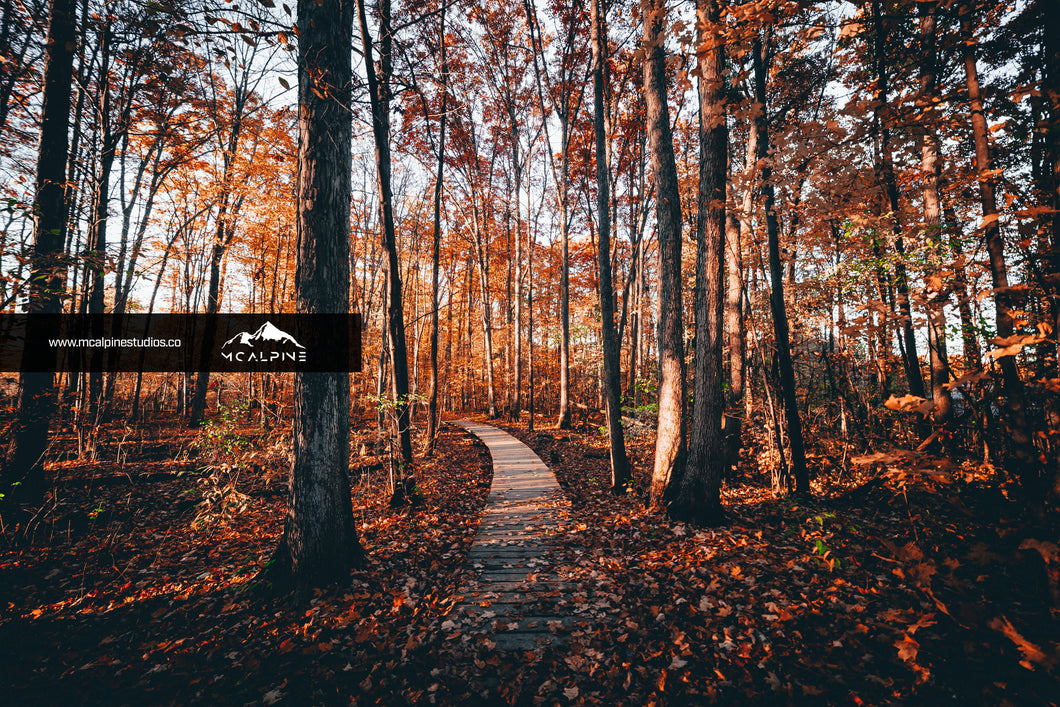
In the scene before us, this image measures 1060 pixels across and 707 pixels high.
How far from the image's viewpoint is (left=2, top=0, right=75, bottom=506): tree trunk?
583 centimetres

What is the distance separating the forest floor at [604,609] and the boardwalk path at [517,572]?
20 centimetres

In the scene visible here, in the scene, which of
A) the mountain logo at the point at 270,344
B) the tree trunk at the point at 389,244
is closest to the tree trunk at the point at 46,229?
the mountain logo at the point at 270,344

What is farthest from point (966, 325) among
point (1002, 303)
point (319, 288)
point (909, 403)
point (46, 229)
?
point (46, 229)

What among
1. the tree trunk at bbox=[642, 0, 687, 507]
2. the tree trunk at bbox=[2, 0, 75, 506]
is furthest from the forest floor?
the tree trunk at bbox=[642, 0, 687, 507]

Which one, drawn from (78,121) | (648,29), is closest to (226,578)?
(648,29)

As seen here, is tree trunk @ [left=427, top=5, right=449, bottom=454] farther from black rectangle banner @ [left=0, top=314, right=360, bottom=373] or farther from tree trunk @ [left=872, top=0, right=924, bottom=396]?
tree trunk @ [left=872, top=0, right=924, bottom=396]

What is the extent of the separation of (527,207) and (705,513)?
14.8 m

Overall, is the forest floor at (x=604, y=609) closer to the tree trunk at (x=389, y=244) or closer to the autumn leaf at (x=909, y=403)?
the autumn leaf at (x=909, y=403)

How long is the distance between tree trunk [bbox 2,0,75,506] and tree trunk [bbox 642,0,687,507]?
966 centimetres

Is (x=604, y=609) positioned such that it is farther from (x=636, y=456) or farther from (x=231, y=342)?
(x=231, y=342)

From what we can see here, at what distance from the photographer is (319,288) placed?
13.7 ft

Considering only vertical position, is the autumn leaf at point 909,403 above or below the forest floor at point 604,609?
above

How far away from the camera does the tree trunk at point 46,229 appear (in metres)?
5.83

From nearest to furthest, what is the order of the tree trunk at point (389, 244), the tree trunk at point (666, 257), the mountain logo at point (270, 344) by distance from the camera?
the mountain logo at point (270, 344)
the tree trunk at point (666, 257)
the tree trunk at point (389, 244)
